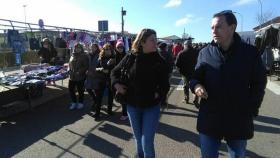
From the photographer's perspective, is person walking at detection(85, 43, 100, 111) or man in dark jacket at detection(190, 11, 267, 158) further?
person walking at detection(85, 43, 100, 111)

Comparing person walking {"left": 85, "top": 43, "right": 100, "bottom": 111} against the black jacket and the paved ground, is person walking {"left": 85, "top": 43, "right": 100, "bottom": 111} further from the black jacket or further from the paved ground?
the black jacket

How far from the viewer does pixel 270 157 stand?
19.7 feet

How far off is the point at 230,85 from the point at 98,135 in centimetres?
463

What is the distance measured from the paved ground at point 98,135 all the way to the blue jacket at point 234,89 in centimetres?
271

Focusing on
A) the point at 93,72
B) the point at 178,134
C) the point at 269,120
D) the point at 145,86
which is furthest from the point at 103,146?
the point at 269,120

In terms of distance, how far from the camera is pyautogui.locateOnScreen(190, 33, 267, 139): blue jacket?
3408 millimetres

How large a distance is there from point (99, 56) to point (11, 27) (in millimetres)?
3724

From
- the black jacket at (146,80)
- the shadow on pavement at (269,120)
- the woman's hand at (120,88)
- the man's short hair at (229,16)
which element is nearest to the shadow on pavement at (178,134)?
the shadow on pavement at (269,120)

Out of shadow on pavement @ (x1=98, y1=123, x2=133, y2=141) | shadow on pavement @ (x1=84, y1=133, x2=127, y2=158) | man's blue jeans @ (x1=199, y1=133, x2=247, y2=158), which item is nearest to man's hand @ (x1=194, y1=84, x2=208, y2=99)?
man's blue jeans @ (x1=199, y1=133, x2=247, y2=158)

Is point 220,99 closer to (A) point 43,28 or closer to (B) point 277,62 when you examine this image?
(A) point 43,28

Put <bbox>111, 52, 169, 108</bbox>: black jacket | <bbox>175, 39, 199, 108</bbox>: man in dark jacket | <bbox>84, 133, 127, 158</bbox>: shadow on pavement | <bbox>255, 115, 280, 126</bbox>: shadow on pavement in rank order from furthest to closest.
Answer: <bbox>175, 39, 199, 108</bbox>: man in dark jacket < <bbox>255, 115, 280, 126</bbox>: shadow on pavement < <bbox>84, 133, 127, 158</bbox>: shadow on pavement < <bbox>111, 52, 169, 108</bbox>: black jacket

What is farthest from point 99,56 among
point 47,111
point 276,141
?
point 276,141

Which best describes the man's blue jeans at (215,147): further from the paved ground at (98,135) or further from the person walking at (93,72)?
the person walking at (93,72)

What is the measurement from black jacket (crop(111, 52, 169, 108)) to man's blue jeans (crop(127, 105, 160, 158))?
0.26ft
